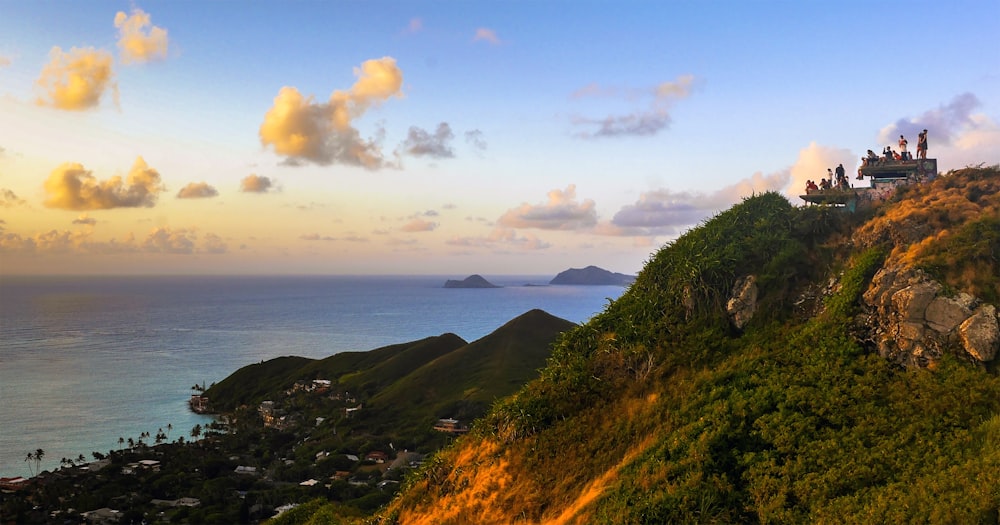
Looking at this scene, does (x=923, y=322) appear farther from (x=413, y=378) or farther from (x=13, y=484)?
(x=413, y=378)

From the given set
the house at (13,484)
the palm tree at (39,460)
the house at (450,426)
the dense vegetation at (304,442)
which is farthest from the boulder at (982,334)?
the palm tree at (39,460)

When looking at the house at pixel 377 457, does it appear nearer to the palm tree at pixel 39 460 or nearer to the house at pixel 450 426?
the house at pixel 450 426

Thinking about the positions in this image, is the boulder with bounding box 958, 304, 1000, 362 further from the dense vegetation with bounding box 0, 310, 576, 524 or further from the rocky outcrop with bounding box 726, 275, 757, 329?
the dense vegetation with bounding box 0, 310, 576, 524

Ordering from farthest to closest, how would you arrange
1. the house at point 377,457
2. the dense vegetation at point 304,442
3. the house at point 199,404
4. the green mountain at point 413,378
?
the house at point 199,404 < the green mountain at point 413,378 < the house at point 377,457 < the dense vegetation at point 304,442


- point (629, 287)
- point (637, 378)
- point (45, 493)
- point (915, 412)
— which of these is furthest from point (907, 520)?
point (45, 493)

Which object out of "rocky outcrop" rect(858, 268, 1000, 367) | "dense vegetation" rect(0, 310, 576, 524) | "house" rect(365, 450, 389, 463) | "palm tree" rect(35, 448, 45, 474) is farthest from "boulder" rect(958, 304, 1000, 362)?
"palm tree" rect(35, 448, 45, 474)

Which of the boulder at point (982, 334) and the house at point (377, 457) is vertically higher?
the boulder at point (982, 334)
